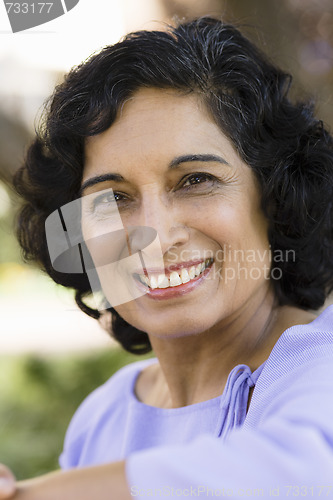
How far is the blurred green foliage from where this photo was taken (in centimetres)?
468

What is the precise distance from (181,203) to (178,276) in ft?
0.67

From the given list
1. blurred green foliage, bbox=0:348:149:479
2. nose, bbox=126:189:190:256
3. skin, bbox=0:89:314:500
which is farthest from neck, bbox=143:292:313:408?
blurred green foliage, bbox=0:348:149:479

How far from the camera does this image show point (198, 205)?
5.33 ft

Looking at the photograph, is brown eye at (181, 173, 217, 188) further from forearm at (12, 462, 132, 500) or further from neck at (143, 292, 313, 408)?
forearm at (12, 462, 132, 500)

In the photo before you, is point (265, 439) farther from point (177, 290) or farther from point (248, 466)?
point (177, 290)

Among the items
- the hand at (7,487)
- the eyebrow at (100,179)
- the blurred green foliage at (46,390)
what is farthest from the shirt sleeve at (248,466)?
the blurred green foliage at (46,390)

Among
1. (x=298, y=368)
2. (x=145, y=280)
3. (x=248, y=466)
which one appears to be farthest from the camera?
(x=145, y=280)

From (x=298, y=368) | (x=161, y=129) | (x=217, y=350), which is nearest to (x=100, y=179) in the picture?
(x=161, y=129)

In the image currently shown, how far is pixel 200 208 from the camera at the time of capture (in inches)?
63.8

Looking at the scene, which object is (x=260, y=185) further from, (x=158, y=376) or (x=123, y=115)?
(x=158, y=376)

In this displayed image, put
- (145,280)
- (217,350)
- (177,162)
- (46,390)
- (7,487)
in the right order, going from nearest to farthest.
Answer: (7,487)
(177,162)
(145,280)
(217,350)
(46,390)

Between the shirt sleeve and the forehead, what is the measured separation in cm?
84

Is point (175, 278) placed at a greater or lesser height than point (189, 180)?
lesser

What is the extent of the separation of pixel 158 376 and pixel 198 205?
2.72 feet
